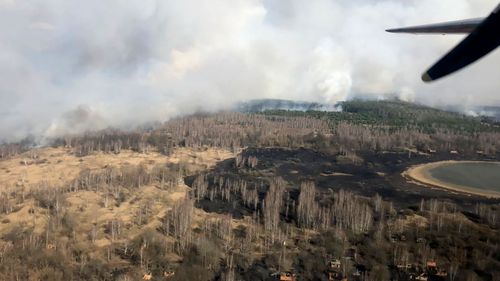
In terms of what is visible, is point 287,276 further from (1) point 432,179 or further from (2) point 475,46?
(1) point 432,179

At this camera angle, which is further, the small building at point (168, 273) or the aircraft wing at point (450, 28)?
the small building at point (168, 273)

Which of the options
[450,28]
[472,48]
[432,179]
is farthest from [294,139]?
[472,48]

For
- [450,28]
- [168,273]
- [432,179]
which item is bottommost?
[168,273]

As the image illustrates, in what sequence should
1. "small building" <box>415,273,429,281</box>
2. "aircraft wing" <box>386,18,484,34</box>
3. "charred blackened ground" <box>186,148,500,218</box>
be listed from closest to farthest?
"aircraft wing" <box>386,18,484,34</box>
"small building" <box>415,273,429,281</box>
"charred blackened ground" <box>186,148,500,218</box>

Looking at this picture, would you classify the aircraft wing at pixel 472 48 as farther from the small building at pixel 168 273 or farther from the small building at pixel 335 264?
the small building at pixel 335 264

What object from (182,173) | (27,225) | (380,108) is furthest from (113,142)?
(380,108)

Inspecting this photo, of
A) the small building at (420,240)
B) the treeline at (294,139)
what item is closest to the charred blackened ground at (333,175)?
the treeline at (294,139)

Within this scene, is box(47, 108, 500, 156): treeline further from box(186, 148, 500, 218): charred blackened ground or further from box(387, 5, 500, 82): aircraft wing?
box(387, 5, 500, 82): aircraft wing

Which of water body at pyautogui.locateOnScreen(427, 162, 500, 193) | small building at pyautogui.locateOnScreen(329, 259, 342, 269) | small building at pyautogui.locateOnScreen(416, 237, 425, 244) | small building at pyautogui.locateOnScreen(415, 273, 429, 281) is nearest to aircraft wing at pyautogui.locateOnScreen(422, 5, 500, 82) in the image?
small building at pyautogui.locateOnScreen(415, 273, 429, 281)

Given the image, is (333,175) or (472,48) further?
(333,175)
